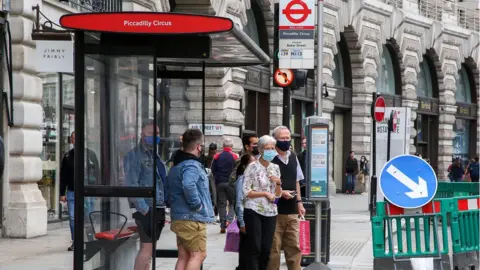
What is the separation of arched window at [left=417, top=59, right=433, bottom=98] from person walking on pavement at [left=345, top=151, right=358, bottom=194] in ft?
30.9

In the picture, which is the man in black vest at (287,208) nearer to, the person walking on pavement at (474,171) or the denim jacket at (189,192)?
the denim jacket at (189,192)

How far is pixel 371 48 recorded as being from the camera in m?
38.7

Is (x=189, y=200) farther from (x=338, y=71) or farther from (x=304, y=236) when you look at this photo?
(x=338, y=71)

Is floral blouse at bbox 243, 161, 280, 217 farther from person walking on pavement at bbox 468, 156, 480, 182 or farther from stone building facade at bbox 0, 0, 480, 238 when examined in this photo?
person walking on pavement at bbox 468, 156, 480, 182

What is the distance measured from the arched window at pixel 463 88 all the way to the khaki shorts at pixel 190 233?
135ft

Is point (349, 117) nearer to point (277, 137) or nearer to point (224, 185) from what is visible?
point (224, 185)

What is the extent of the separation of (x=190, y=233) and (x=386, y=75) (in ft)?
108

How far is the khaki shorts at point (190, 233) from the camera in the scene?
10031mm

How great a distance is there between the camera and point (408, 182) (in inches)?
490

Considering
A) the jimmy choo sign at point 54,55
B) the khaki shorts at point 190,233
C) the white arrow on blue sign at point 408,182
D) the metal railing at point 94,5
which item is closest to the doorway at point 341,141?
the metal railing at point 94,5

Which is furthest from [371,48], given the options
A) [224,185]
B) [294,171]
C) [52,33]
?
[294,171]

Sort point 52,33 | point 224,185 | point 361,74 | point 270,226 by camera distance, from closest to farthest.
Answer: point 270,226 < point 52,33 < point 224,185 < point 361,74

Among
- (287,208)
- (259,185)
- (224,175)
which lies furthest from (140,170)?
(224,175)

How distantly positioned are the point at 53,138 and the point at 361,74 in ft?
68.6
